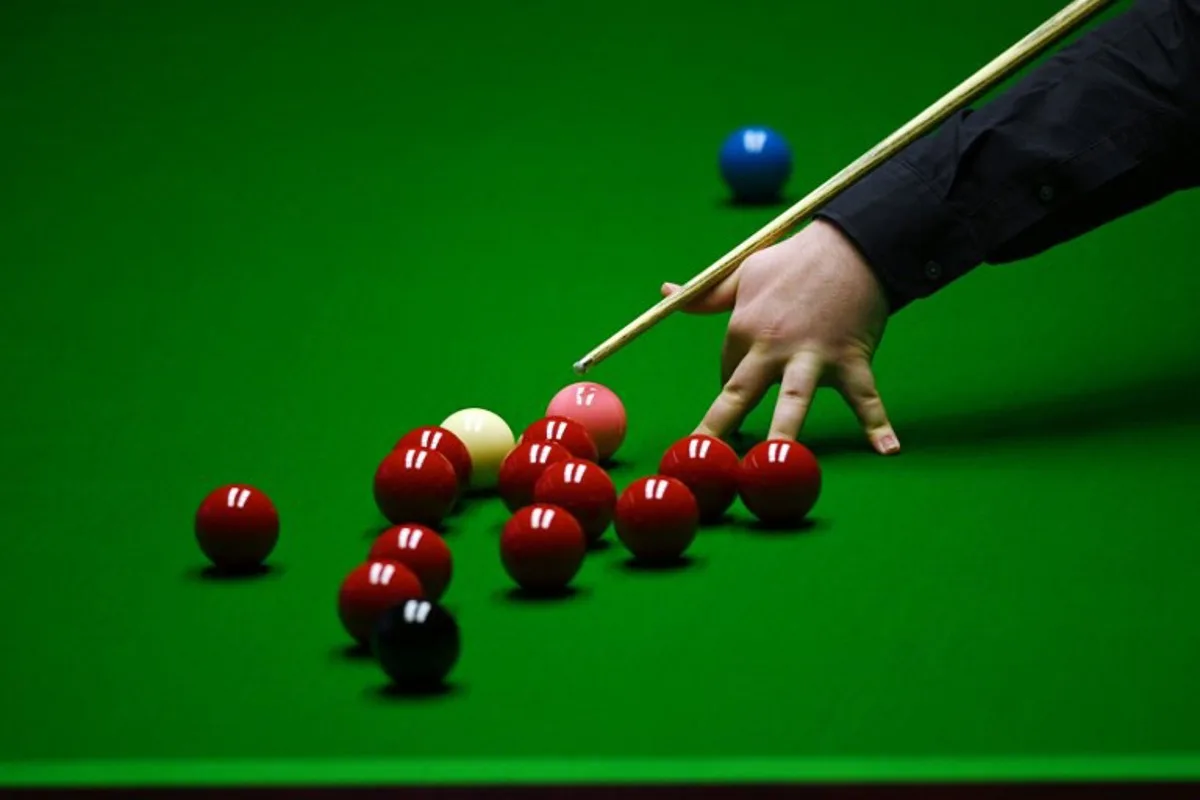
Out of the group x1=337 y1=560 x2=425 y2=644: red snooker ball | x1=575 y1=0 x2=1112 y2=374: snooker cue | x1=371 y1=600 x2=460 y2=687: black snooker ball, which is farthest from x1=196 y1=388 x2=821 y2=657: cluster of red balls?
x1=575 y1=0 x2=1112 y2=374: snooker cue

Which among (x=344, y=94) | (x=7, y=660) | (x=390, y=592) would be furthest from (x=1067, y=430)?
(x=344, y=94)

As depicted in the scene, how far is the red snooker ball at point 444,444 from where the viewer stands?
259 centimetres

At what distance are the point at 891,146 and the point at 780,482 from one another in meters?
0.66

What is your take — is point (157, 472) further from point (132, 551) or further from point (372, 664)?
point (372, 664)

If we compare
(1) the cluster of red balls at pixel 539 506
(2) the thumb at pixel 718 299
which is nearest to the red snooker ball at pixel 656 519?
(1) the cluster of red balls at pixel 539 506

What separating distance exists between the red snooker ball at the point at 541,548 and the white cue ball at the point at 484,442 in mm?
449

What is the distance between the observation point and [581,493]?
2389 millimetres

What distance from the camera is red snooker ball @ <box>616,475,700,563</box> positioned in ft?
7.60

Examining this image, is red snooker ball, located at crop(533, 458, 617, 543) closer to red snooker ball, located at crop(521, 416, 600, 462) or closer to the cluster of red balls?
the cluster of red balls

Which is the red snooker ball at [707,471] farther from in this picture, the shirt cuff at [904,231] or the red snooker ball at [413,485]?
the shirt cuff at [904,231]

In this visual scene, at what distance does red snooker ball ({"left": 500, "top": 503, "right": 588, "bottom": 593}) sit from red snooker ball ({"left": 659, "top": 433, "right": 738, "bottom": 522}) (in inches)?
11.0

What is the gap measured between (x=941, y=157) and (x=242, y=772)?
62.7 inches

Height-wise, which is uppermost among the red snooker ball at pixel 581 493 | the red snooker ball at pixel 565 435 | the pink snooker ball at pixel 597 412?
the pink snooker ball at pixel 597 412

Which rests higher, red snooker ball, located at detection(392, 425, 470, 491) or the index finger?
the index finger
